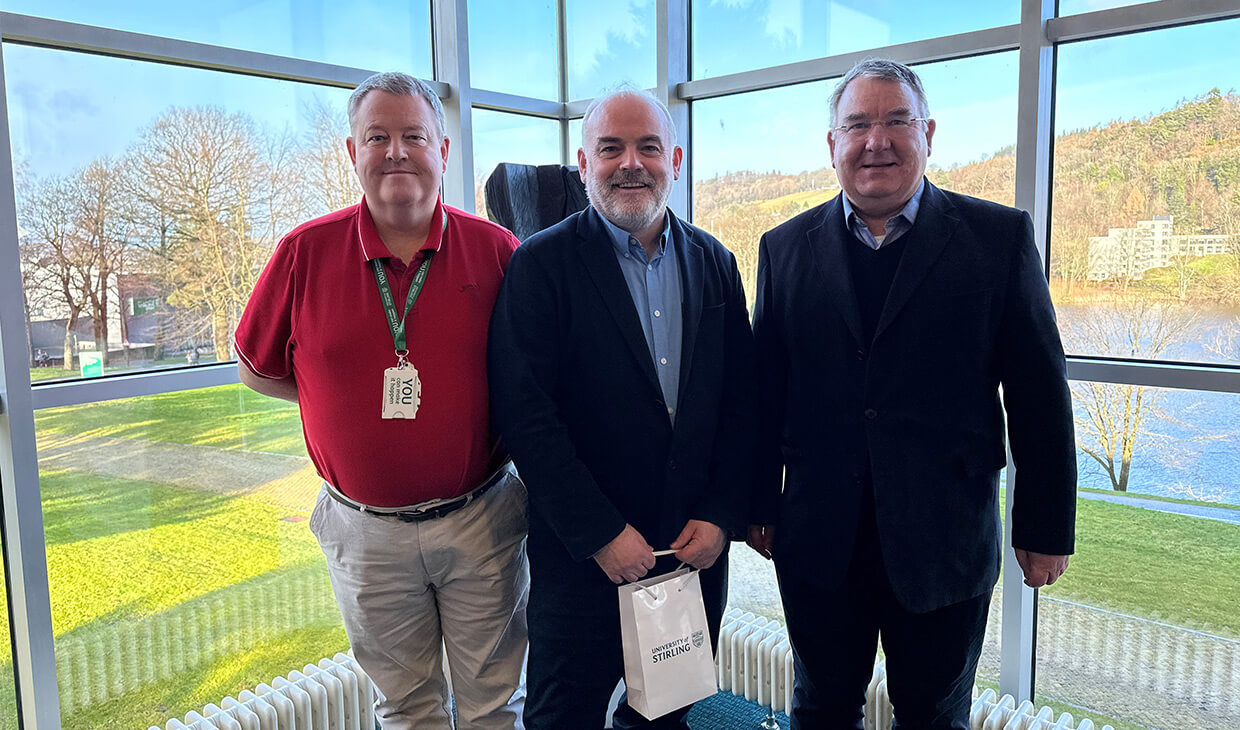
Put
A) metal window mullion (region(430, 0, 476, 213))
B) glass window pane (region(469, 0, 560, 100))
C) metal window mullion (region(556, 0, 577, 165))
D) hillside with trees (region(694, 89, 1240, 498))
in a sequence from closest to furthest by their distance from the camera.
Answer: hillside with trees (region(694, 89, 1240, 498)) < metal window mullion (region(430, 0, 476, 213)) < glass window pane (region(469, 0, 560, 100)) < metal window mullion (region(556, 0, 577, 165))

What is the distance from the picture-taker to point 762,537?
2.07 meters

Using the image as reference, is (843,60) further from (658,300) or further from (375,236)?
(375,236)

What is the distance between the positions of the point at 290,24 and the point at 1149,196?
2.82 metres

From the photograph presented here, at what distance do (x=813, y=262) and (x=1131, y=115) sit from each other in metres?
1.26

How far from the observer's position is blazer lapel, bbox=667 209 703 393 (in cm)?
187

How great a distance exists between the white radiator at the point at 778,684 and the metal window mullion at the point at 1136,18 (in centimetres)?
199

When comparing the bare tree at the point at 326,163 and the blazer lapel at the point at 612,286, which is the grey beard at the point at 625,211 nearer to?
the blazer lapel at the point at 612,286

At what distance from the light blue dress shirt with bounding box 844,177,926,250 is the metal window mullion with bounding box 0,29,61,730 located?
2.13 meters

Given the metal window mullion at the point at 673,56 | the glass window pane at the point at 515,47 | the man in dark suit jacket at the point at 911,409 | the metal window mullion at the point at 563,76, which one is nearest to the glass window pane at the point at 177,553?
the glass window pane at the point at 515,47

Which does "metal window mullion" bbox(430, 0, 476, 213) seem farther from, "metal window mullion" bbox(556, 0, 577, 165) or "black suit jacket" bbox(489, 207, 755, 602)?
"black suit jacket" bbox(489, 207, 755, 602)

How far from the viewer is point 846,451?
1.83 m

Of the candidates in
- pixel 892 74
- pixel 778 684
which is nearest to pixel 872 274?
pixel 892 74

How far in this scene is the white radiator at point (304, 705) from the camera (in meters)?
2.50

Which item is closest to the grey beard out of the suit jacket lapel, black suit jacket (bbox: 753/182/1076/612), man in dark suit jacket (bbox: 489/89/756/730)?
man in dark suit jacket (bbox: 489/89/756/730)
